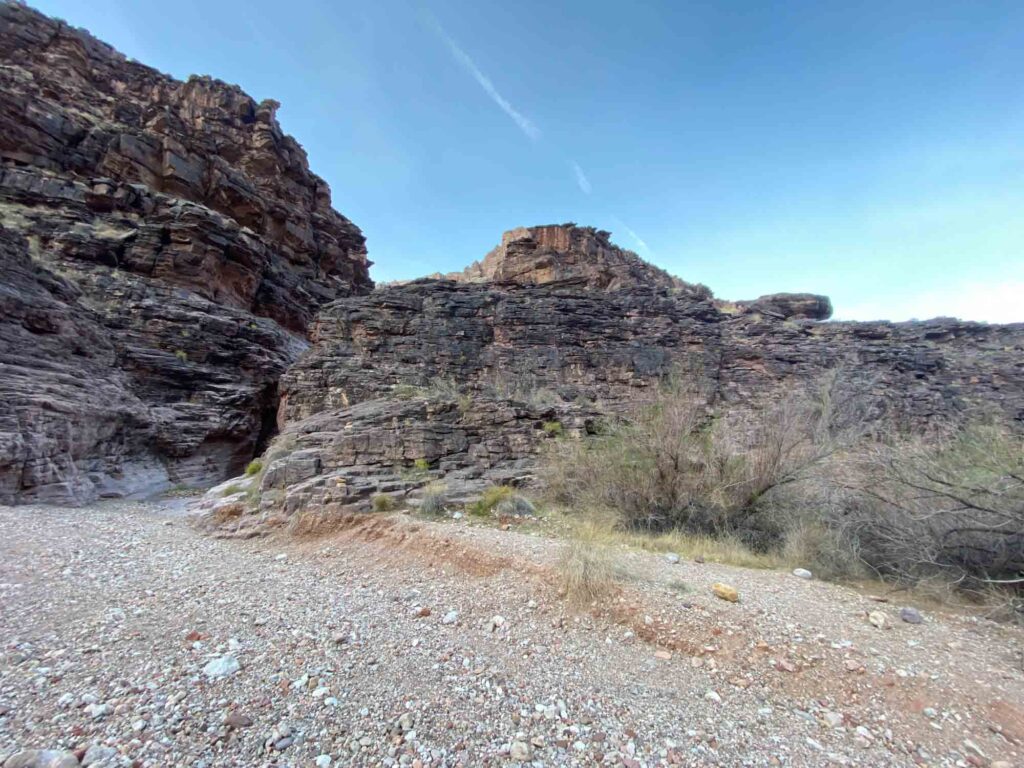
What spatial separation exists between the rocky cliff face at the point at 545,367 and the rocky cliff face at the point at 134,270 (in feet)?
15.4

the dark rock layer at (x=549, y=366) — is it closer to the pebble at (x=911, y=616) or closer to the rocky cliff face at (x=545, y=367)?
the rocky cliff face at (x=545, y=367)

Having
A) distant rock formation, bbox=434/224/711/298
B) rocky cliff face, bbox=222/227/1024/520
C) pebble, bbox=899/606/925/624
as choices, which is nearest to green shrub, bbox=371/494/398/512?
rocky cliff face, bbox=222/227/1024/520

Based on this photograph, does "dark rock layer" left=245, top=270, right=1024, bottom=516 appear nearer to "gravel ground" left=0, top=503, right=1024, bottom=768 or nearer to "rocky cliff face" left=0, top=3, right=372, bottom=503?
"gravel ground" left=0, top=503, right=1024, bottom=768

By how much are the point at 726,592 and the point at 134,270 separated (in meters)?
23.8

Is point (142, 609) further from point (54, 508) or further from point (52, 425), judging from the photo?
point (52, 425)

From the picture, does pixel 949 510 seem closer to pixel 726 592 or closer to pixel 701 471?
pixel 726 592

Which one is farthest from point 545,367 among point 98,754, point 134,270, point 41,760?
point 134,270

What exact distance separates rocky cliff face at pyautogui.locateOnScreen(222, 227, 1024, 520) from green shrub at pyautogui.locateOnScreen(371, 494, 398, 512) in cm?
106

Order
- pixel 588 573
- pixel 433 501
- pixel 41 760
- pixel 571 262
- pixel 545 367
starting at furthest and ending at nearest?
pixel 571 262
pixel 545 367
pixel 433 501
pixel 588 573
pixel 41 760

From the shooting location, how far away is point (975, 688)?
9.02 ft

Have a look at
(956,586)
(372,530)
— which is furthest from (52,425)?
(956,586)

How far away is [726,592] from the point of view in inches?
159

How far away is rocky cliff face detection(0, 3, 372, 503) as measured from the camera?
36.5 feet

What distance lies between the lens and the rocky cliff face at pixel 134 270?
1112cm
